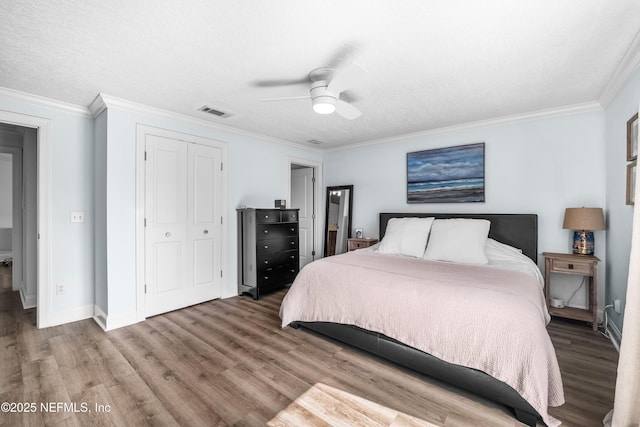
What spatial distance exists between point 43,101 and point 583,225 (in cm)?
568

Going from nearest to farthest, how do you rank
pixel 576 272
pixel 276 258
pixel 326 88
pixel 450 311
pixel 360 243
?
pixel 450 311
pixel 326 88
pixel 576 272
pixel 276 258
pixel 360 243

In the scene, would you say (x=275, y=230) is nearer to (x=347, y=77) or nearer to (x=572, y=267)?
(x=347, y=77)

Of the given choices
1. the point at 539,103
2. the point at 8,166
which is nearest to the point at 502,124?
the point at 539,103

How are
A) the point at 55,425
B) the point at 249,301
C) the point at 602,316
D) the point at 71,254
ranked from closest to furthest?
the point at 55,425 < the point at 602,316 < the point at 71,254 < the point at 249,301

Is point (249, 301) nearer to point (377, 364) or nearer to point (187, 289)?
point (187, 289)

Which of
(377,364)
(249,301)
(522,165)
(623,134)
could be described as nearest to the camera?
(377,364)

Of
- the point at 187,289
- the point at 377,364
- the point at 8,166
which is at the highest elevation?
the point at 8,166

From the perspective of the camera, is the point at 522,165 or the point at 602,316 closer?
the point at 602,316

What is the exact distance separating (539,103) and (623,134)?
2.61 ft

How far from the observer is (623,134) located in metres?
2.62

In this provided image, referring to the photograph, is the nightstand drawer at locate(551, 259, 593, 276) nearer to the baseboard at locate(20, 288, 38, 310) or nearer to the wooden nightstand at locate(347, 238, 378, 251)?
the wooden nightstand at locate(347, 238, 378, 251)

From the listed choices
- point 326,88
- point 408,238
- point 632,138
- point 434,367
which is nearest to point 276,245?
point 408,238

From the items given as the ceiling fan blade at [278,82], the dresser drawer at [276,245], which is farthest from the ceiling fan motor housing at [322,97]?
the dresser drawer at [276,245]

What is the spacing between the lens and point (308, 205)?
18.7 feet
